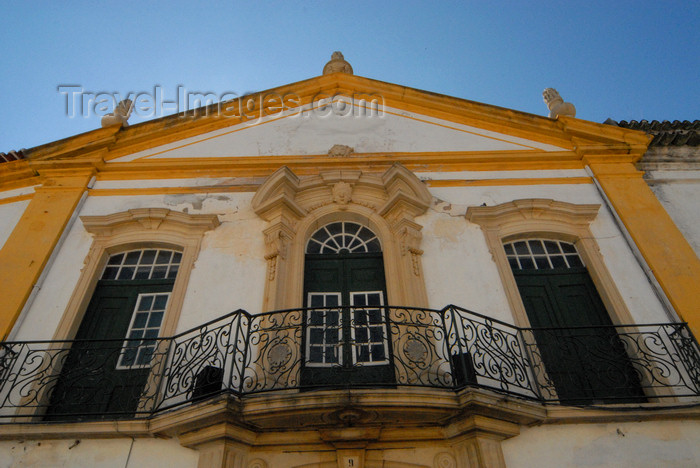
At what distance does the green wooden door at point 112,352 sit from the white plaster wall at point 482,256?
391cm

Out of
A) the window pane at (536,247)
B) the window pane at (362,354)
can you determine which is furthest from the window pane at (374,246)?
the window pane at (536,247)

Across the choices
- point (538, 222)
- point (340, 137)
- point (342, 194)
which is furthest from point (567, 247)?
point (340, 137)

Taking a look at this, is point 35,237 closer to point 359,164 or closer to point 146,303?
point 146,303

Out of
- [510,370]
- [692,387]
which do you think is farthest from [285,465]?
[692,387]

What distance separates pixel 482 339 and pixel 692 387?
2426mm

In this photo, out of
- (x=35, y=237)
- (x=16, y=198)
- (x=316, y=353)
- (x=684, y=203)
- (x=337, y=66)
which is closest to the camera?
(x=316, y=353)

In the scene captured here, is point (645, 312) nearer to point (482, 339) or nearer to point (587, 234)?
point (587, 234)

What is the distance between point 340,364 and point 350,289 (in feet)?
5.24

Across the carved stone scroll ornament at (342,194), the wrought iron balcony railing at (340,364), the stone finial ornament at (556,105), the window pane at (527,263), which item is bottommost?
the wrought iron balcony railing at (340,364)

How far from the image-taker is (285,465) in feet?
16.0

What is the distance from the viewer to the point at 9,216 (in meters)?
8.16

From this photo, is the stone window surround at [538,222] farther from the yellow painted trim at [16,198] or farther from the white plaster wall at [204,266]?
the yellow painted trim at [16,198]

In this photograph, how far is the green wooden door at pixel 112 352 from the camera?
567 centimetres

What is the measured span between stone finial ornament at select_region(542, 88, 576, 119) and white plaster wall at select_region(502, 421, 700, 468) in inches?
233
